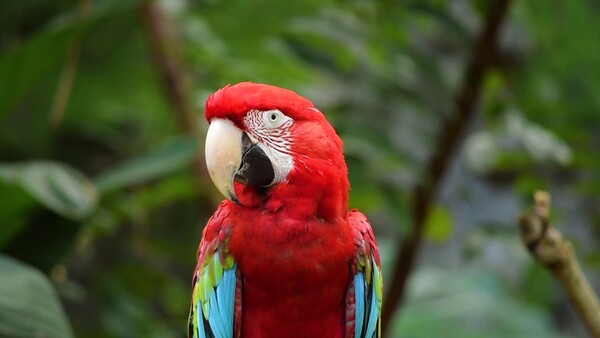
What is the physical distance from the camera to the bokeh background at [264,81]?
4.15 ft

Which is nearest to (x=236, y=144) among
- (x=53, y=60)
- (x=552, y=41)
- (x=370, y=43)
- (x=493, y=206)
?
(x=53, y=60)

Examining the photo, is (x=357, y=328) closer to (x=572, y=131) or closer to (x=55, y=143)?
(x=572, y=131)

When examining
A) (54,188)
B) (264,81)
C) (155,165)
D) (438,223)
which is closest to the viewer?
(54,188)

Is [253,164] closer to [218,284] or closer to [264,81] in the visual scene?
[218,284]

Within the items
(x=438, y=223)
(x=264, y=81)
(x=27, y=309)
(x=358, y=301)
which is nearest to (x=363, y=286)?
(x=358, y=301)

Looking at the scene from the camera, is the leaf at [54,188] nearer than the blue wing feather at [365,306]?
No

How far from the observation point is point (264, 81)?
178 centimetres

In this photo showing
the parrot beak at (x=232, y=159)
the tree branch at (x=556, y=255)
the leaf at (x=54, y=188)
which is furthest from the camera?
the leaf at (x=54, y=188)

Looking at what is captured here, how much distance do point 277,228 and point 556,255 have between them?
0.37 metres

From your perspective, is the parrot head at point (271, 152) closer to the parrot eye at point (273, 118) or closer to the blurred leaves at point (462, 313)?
the parrot eye at point (273, 118)

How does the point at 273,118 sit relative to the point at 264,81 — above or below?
below

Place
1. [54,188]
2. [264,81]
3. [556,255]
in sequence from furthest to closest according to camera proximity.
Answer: [264,81], [54,188], [556,255]

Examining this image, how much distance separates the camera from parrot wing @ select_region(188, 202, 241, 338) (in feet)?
2.43

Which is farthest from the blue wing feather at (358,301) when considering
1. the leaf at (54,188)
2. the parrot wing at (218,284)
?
the leaf at (54,188)
